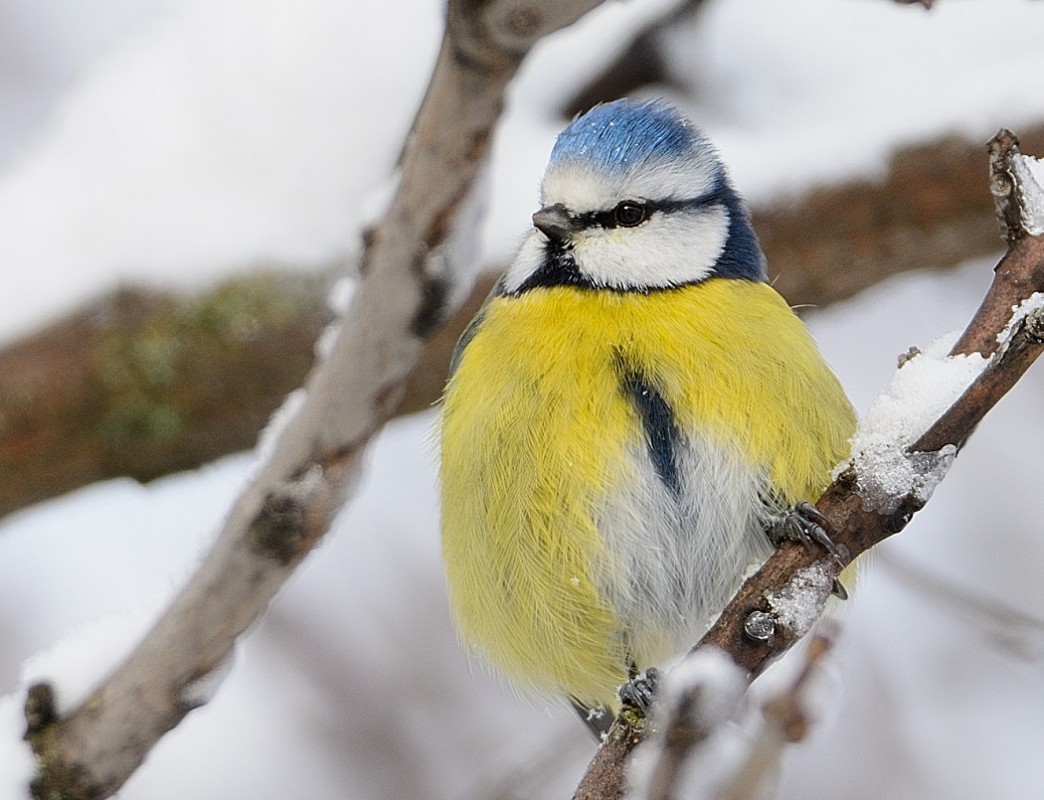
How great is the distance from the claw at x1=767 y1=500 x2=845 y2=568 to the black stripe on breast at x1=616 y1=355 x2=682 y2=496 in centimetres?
20

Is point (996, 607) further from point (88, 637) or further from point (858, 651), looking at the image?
point (88, 637)

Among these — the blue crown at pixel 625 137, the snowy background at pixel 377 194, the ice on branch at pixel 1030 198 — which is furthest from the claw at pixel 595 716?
the ice on branch at pixel 1030 198

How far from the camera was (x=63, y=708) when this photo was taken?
163cm

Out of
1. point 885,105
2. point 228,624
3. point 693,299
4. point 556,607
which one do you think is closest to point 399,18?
point 885,105

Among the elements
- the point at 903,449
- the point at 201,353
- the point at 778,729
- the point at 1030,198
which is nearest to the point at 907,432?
the point at 903,449

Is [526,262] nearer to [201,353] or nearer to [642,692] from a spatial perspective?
[642,692]

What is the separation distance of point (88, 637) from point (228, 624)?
35 cm

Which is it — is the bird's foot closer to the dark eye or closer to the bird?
the bird

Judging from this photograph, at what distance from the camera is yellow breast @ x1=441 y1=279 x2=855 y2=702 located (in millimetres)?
1815

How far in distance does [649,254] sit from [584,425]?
398 millimetres

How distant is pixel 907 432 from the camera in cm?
136

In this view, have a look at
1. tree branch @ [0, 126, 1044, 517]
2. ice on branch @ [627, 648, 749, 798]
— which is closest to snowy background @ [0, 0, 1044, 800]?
tree branch @ [0, 126, 1044, 517]

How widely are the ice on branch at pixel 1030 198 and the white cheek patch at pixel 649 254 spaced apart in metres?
0.77

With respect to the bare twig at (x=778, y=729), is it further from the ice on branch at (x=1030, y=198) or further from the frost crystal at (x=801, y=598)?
the ice on branch at (x=1030, y=198)
